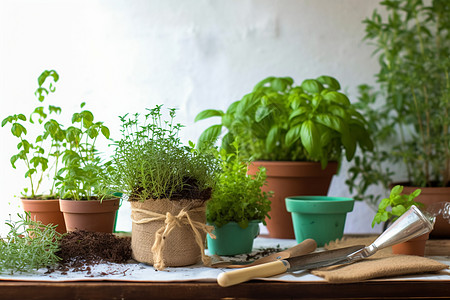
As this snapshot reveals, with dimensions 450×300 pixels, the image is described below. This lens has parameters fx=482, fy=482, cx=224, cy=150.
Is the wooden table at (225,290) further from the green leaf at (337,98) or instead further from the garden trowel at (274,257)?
the green leaf at (337,98)

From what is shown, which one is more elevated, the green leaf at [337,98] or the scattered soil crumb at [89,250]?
the green leaf at [337,98]

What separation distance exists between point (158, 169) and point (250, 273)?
241 millimetres

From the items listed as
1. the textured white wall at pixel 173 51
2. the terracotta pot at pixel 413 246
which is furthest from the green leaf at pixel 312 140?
the textured white wall at pixel 173 51

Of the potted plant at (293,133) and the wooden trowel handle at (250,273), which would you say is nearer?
the wooden trowel handle at (250,273)

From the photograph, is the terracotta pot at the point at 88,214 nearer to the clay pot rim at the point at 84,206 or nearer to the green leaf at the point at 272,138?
the clay pot rim at the point at 84,206

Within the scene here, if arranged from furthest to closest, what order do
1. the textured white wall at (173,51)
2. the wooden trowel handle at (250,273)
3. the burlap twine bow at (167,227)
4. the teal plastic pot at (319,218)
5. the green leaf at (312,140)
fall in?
the textured white wall at (173,51) < the green leaf at (312,140) < the teal plastic pot at (319,218) < the burlap twine bow at (167,227) < the wooden trowel handle at (250,273)

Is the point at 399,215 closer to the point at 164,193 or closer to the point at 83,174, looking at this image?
the point at 164,193

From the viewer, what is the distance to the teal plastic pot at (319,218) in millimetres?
1056

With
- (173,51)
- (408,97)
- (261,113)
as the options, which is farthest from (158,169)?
(408,97)

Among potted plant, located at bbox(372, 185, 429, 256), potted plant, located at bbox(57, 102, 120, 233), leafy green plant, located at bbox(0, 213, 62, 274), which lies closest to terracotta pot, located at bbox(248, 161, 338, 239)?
potted plant, located at bbox(372, 185, 429, 256)

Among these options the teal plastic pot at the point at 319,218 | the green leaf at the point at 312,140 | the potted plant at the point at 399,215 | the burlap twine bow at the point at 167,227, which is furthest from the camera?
the green leaf at the point at 312,140

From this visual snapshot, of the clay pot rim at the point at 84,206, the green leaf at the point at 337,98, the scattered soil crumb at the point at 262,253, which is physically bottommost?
the scattered soil crumb at the point at 262,253

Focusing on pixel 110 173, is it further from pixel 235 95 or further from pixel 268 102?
pixel 235 95

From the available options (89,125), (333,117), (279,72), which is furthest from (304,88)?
(89,125)
